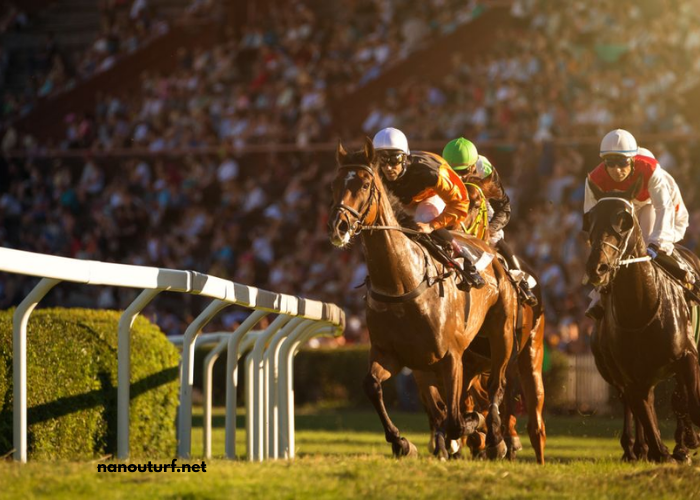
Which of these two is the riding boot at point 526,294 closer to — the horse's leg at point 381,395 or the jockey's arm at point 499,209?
the jockey's arm at point 499,209

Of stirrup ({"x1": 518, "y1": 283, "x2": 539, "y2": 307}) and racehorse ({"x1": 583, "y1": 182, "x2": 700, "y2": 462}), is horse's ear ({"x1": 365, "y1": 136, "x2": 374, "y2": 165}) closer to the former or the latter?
racehorse ({"x1": 583, "y1": 182, "x2": 700, "y2": 462})

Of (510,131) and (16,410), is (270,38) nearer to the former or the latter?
(510,131)

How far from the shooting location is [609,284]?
7352mm

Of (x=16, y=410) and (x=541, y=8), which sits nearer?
(x=16, y=410)

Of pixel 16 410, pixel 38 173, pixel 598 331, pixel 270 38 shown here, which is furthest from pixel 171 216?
pixel 16 410

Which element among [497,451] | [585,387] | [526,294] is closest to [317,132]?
[585,387]

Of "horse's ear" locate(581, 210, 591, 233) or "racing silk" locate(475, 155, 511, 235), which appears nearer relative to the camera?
"horse's ear" locate(581, 210, 591, 233)

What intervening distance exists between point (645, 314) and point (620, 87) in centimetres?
1020

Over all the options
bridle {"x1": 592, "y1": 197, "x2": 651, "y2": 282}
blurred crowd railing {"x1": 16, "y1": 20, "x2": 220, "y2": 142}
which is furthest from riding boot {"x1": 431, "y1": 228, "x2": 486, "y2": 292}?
blurred crowd railing {"x1": 16, "y1": 20, "x2": 220, "y2": 142}

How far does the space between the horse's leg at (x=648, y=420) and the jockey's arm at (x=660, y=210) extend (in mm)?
874

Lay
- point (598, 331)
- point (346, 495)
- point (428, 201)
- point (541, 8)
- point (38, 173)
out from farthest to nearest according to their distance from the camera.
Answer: point (38, 173)
point (541, 8)
point (598, 331)
point (428, 201)
point (346, 495)

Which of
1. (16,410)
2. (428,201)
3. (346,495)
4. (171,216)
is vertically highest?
(171,216)

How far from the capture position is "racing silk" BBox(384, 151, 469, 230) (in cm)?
711

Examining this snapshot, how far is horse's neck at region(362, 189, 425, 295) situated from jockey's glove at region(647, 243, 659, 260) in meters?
1.53
